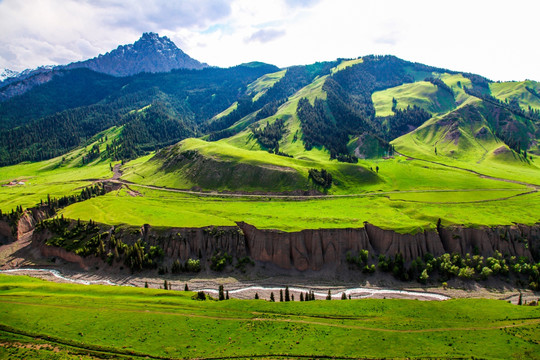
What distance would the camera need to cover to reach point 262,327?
62188 mm

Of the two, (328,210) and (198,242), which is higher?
(328,210)

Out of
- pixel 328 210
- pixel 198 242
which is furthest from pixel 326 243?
pixel 198 242

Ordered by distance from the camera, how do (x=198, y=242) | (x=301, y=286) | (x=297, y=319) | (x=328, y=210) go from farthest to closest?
(x=328, y=210) → (x=198, y=242) → (x=301, y=286) → (x=297, y=319)

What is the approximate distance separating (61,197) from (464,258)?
199036 millimetres

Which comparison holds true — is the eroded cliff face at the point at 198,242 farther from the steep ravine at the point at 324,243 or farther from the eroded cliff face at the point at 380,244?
the eroded cliff face at the point at 380,244

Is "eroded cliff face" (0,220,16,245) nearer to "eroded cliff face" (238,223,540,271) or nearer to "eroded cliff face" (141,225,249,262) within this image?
"eroded cliff face" (141,225,249,262)

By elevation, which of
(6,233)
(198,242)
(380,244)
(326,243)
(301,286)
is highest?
(6,233)

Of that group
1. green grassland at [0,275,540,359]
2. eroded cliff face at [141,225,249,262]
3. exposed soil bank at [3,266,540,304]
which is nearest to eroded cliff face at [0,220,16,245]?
exposed soil bank at [3,266,540,304]

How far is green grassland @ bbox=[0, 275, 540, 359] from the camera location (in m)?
54.3

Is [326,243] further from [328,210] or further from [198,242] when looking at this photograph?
[198,242]

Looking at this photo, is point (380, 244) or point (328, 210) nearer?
point (380, 244)

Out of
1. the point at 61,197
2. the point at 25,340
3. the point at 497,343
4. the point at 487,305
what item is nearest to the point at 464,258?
the point at 487,305

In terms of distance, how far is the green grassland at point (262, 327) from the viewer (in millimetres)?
54300

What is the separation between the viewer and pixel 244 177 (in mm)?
177375
